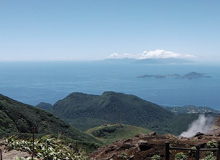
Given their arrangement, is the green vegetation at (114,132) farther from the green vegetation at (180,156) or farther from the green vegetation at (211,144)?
the green vegetation at (180,156)

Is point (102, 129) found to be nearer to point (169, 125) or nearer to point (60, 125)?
point (60, 125)

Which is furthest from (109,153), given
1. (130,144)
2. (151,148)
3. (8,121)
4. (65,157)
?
(8,121)

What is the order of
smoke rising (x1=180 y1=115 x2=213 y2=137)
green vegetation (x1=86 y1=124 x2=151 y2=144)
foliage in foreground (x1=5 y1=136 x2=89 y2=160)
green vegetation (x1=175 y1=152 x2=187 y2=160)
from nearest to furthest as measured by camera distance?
1. foliage in foreground (x1=5 y1=136 x2=89 y2=160)
2. green vegetation (x1=175 y1=152 x2=187 y2=160)
3. smoke rising (x1=180 y1=115 x2=213 y2=137)
4. green vegetation (x1=86 y1=124 x2=151 y2=144)

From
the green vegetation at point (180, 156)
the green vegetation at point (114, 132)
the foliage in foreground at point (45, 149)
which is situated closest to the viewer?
the foliage in foreground at point (45, 149)

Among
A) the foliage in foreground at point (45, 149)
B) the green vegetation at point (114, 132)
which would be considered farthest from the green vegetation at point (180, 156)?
the green vegetation at point (114, 132)

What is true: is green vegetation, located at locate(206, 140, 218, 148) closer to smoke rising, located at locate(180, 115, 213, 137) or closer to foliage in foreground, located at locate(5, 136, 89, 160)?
foliage in foreground, located at locate(5, 136, 89, 160)

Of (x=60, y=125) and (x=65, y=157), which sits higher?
(x=65, y=157)

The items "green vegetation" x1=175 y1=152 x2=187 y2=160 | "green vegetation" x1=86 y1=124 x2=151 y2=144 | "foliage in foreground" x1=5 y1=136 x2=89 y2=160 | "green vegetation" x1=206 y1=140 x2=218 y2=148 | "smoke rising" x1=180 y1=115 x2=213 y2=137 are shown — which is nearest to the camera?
"foliage in foreground" x1=5 y1=136 x2=89 y2=160

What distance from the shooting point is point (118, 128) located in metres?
120

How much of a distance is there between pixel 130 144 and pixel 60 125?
65.6 m

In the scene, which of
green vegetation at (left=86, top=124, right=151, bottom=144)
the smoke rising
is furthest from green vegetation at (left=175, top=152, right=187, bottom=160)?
green vegetation at (left=86, top=124, right=151, bottom=144)

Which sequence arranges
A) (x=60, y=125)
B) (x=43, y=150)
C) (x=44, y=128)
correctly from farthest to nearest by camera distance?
(x=60, y=125) < (x=44, y=128) < (x=43, y=150)

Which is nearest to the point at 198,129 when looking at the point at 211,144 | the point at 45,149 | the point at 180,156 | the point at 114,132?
the point at 211,144

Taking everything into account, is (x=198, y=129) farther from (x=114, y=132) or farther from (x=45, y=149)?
(x=114, y=132)
